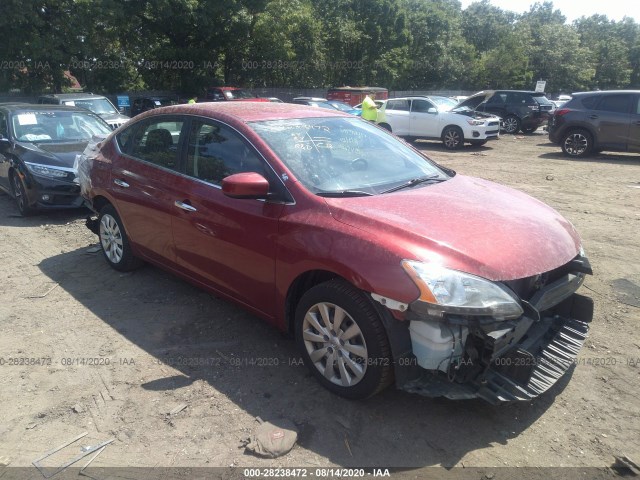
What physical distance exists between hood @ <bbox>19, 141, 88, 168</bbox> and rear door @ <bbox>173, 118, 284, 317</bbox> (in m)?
4.17

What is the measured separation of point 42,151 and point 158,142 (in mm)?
4055

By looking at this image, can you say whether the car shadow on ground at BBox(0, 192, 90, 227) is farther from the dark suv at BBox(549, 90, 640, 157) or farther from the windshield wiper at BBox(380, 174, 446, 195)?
the dark suv at BBox(549, 90, 640, 157)

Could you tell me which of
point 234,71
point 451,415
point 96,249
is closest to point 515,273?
point 451,415

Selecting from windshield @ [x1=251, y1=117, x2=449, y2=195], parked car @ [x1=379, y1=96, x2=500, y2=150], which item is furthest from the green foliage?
windshield @ [x1=251, y1=117, x2=449, y2=195]

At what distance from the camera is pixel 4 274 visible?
18.2ft

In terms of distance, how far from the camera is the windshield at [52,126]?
815 cm

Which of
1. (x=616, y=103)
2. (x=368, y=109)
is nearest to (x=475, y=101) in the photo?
(x=368, y=109)

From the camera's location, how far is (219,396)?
3.38 metres

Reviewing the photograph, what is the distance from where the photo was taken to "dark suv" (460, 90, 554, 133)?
19875mm

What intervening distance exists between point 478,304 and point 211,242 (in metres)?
2.13

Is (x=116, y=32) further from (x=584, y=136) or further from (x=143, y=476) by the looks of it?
(x=143, y=476)

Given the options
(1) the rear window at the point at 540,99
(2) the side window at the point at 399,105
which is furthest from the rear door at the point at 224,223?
(1) the rear window at the point at 540,99

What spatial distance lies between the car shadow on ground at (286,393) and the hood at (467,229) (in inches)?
37.9

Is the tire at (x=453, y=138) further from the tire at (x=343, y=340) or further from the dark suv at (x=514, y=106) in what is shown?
the tire at (x=343, y=340)
